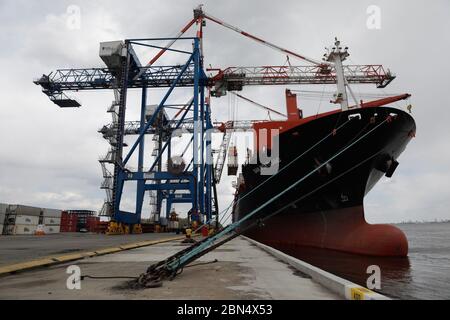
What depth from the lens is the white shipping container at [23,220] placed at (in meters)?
30.0

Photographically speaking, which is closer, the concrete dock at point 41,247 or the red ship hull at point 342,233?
the concrete dock at point 41,247

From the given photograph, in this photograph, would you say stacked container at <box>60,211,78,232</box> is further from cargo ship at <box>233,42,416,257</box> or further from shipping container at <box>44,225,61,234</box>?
cargo ship at <box>233,42,416,257</box>

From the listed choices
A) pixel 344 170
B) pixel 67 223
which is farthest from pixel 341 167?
pixel 67 223

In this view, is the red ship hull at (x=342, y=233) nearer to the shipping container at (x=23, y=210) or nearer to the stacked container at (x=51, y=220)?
the shipping container at (x=23, y=210)

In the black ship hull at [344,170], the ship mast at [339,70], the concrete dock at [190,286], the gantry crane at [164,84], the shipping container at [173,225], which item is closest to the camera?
the concrete dock at [190,286]

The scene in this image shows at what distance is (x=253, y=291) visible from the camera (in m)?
4.05

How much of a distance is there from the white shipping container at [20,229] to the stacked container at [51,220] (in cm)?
324

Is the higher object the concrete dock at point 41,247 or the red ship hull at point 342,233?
the red ship hull at point 342,233

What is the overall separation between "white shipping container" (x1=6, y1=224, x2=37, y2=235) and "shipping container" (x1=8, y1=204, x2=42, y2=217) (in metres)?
1.29

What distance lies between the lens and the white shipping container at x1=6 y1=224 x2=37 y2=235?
29577 mm

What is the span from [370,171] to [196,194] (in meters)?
18.7

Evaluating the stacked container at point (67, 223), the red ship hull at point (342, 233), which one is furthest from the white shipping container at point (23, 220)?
the red ship hull at point (342, 233)

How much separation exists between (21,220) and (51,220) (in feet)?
23.3
